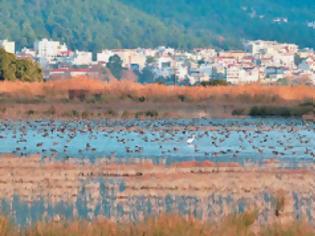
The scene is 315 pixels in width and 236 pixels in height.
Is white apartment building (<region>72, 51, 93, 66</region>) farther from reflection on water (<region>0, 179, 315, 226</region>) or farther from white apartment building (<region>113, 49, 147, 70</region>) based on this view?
reflection on water (<region>0, 179, 315, 226</region>)

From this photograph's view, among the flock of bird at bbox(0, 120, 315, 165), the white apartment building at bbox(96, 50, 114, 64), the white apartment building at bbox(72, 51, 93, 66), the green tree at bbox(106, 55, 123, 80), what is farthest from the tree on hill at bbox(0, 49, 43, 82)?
the white apartment building at bbox(96, 50, 114, 64)

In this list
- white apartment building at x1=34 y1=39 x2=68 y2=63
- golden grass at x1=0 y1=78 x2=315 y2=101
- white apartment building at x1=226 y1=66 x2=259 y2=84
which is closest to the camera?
golden grass at x1=0 y1=78 x2=315 y2=101

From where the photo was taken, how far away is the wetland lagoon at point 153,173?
17.8 m

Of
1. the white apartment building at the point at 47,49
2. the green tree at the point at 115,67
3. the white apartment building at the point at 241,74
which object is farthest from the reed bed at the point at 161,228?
the white apartment building at the point at 47,49

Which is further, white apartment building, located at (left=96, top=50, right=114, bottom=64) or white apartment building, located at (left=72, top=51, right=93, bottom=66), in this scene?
white apartment building, located at (left=96, top=50, right=114, bottom=64)

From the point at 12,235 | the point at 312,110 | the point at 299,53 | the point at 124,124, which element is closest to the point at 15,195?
the point at 12,235

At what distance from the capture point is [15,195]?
64.3 ft

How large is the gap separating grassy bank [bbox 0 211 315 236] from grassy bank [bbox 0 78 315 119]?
28480 millimetres

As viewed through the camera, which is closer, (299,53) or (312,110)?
(312,110)

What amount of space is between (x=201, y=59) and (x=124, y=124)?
141 meters

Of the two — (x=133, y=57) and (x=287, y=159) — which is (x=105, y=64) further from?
(x=287, y=159)

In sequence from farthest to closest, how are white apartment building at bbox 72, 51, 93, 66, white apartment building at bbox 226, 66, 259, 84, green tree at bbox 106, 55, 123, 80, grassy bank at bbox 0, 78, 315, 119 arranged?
white apartment building at bbox 72, 51, 93, 66 → white apartment building at bbox 226, 66, 259, 84 → green tree at bbox 106, 55, 123, 80 → grassy bank at bbox 0, 78, 315, 119

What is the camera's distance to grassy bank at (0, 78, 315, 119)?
145 ft

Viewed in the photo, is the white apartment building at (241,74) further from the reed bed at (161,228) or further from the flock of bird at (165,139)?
the reed bed at (161,228)
